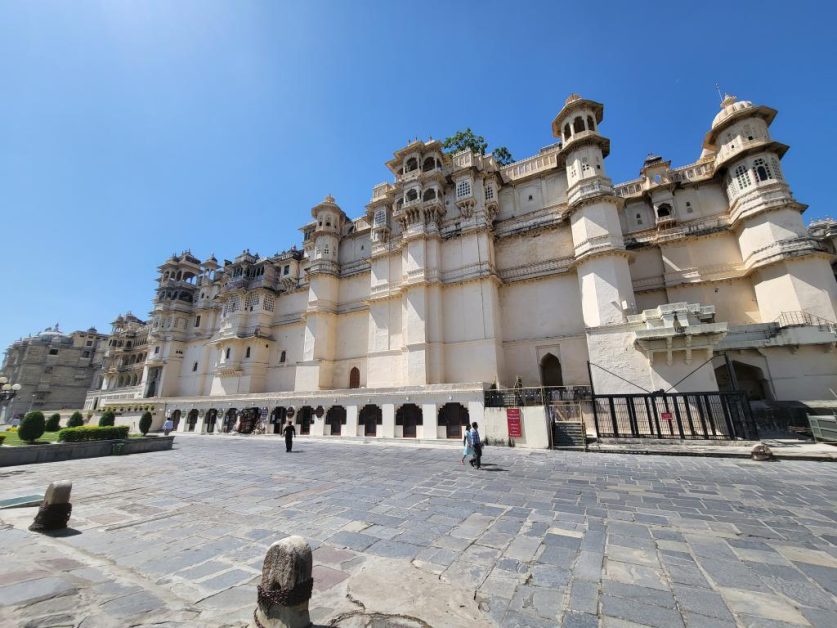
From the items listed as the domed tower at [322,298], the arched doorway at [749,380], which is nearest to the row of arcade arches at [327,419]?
the domed tower at [322,298]

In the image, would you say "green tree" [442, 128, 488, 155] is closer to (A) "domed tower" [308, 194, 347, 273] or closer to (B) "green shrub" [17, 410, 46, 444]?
(A) "domed tower" [308, 194, 347, 273]

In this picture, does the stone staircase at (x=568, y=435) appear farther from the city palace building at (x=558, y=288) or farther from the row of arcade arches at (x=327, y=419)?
the row of arcade arches at (x=327, y=419)

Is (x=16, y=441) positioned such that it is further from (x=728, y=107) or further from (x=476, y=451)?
(x=728, y=107)

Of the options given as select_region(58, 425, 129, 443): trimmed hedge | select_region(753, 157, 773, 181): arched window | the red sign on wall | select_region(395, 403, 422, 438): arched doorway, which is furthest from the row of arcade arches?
select_region(753, 157, 773, 181): arched window

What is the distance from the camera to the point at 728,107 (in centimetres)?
2164

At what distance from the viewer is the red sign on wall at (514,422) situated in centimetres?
1538

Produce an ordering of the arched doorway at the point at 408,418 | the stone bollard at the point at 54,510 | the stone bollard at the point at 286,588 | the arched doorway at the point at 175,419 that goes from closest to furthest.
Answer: the stone bollard at the point at 286,588 → the stone bollard at the point at 54,510 → the arched doorway at the point at 408,418 → the arched doorway at the point at 175,419

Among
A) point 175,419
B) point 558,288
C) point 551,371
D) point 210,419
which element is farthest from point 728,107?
point 175,419

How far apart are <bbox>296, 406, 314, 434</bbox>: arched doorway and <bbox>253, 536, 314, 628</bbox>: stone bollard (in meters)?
22.4

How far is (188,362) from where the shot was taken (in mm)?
40750

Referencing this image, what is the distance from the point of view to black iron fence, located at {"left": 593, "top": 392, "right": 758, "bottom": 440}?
1322 centimetres

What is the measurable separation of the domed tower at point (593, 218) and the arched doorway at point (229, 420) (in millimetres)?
27642

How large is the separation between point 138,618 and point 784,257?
2728cm

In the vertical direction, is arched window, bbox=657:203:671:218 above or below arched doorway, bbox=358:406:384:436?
above
